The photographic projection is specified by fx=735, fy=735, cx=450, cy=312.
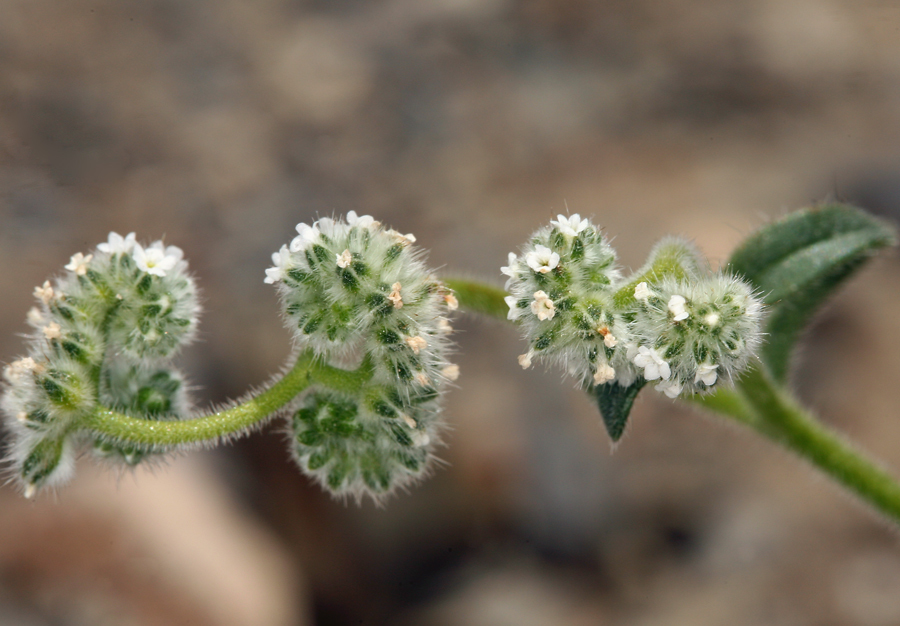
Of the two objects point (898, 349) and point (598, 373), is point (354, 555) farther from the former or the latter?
point (898, 349)

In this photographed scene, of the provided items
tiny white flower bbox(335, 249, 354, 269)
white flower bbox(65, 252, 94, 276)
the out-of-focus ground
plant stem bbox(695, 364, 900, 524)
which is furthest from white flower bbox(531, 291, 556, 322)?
the out-of-focus ground

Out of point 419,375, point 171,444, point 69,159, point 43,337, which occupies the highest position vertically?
point 69,159

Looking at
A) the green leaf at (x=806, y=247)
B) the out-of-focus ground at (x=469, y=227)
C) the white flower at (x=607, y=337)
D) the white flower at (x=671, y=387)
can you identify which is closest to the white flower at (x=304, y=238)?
the white flower at (x=607, y=337)

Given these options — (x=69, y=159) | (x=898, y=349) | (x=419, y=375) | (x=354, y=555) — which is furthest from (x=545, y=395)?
(x=69, y=159)

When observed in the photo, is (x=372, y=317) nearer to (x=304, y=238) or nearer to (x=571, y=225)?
(x=304, y=238)

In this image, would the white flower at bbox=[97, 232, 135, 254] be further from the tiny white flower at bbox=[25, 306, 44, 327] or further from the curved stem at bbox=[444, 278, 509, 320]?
the curved stem at bbox=[444, 278, 509, 320]

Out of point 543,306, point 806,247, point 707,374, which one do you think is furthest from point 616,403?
point 806,247
